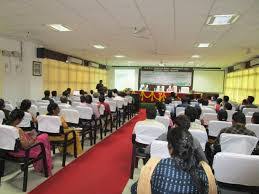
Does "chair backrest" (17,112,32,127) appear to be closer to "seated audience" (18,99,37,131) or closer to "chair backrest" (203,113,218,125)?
"seated audience" (18,99,37,131)

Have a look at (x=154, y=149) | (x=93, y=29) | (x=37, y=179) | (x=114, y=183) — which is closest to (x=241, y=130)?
(x=154, y=149)

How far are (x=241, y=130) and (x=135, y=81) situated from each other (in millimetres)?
14997

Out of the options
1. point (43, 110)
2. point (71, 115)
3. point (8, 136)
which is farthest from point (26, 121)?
point (8, 136)

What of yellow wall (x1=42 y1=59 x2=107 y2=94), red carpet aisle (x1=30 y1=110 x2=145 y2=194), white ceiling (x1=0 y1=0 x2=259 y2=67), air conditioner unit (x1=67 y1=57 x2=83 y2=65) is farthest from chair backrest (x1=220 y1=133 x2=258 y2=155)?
air conditioner unit (x1=67 y1=57 x2=83 y2=65)

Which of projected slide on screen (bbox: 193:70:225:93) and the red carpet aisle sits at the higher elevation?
projected slide on screen (bbox: 193:70:225:93)

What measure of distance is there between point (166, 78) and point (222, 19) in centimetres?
1316

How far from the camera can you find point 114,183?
139 inches

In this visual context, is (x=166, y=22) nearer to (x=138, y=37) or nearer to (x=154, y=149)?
(x=138, y=37)

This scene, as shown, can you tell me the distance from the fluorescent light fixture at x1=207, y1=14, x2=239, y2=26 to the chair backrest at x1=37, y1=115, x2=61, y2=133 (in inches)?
128

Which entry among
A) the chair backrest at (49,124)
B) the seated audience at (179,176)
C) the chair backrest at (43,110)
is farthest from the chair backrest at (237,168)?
the chair backrest at (43,110)

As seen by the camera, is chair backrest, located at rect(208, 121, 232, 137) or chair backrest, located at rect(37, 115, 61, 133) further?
chair backrest, located at rect(208, 121, 232, 137)

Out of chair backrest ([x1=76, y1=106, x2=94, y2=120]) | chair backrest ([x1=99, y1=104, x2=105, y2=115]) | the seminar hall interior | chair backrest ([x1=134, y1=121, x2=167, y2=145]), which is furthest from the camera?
chair backrest ([x1=99, y1=104, x2=105, y2=115])

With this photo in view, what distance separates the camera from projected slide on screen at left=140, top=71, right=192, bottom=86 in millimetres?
17281

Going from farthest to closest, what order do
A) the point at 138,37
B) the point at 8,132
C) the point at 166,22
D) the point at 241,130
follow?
the point at 138,37 < the point at 166,22 < the point at 241,130 < the point at 8,132
